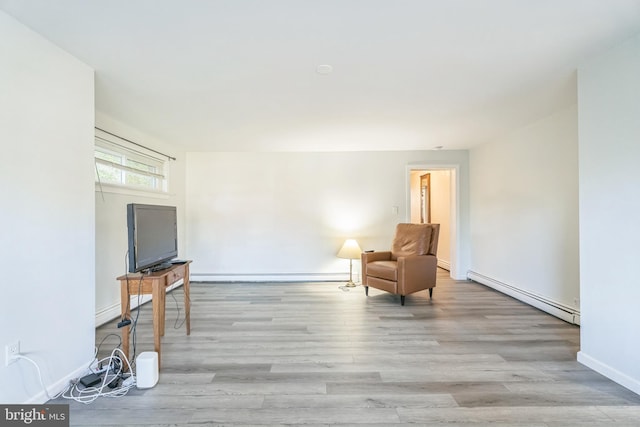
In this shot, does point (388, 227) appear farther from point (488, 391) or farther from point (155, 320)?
point (155, 320)

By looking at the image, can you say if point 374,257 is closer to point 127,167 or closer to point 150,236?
point 150,236

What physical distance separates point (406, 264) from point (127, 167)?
3574 mm

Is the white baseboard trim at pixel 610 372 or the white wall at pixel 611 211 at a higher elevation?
the white wall at pixel 611 211

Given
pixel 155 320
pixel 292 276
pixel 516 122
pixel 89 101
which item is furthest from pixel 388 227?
pixel 89 101

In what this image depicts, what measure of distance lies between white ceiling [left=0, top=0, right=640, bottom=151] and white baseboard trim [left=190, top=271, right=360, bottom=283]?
2.56m

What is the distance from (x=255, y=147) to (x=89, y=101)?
2.42 m

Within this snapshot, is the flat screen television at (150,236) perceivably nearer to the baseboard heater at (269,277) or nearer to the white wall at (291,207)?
the white wall at (291,207)

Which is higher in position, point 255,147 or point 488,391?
point 255,147

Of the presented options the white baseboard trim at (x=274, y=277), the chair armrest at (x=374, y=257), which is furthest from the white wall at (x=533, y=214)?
the white baseboard trim at (x=274, y=277)

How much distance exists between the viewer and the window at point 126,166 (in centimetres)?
295

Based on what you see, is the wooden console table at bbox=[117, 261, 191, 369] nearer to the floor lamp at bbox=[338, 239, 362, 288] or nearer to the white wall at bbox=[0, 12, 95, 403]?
the white wall at bbox=[0, 12, 95, 403]

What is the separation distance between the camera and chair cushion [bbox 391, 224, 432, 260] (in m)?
3.84

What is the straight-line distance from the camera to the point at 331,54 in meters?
1.86

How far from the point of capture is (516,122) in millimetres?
3311
